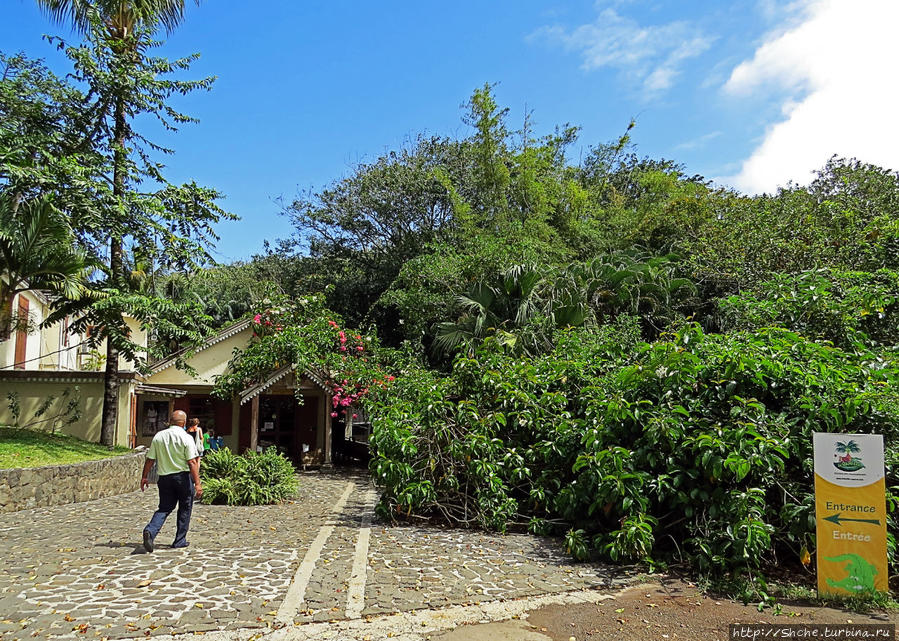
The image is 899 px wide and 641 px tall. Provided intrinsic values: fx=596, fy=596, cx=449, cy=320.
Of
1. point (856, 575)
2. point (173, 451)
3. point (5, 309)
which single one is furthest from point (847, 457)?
point (5, 309)

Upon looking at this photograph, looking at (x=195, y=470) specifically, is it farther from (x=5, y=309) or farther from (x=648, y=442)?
(x=5, y=309)

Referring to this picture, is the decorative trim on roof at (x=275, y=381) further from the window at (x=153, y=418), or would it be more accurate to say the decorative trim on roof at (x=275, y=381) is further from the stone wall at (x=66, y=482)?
the stone wall at (x=66, y=482)

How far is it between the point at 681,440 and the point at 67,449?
40.2 feet

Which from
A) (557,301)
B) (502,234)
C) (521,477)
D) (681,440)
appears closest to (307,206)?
(502,234)

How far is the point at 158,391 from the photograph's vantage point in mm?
16750

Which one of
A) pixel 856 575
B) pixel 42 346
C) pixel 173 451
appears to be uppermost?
pixel 42 346

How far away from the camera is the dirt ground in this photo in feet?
15.8

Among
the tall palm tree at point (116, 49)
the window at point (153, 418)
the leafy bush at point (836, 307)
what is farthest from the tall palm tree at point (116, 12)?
the leafy bush at point (836, 307)

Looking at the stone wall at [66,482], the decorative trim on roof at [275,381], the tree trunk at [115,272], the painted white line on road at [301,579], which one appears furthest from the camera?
the decorative trim on roof at [275,381]

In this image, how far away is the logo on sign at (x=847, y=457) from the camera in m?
5.55

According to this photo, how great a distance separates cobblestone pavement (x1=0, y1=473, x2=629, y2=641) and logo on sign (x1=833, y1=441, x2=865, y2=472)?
240 cm

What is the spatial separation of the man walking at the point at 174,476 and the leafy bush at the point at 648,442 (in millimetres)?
2685

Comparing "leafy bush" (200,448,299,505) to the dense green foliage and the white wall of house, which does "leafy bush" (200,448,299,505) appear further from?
the white wall of house

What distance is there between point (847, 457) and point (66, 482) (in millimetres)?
12229
